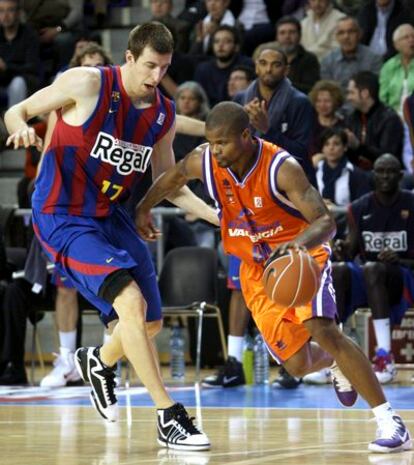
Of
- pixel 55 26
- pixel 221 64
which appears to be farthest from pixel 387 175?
pixel 55 26

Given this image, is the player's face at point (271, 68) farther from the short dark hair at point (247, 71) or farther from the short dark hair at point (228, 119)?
the short dark hair at point (228, 119)

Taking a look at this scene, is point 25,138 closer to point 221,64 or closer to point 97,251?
point 97,251

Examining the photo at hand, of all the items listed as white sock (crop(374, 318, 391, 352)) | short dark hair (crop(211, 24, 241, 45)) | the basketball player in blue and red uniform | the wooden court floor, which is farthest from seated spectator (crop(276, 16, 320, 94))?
the basketball player in blue and red uniform

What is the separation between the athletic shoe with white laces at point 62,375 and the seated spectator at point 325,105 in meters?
3.23

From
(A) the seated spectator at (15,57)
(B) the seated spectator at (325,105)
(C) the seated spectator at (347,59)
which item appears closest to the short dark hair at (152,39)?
(B) the seated spectator at (325,105)

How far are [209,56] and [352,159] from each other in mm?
2747

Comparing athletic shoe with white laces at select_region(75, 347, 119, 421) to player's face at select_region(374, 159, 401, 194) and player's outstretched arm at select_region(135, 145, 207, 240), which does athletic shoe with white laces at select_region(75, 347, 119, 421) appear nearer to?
player's outstretched arm at select_region(135, 145, 207, 240)

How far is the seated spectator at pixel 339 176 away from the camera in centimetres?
1105

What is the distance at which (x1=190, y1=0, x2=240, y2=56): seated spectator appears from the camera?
13.6 meters

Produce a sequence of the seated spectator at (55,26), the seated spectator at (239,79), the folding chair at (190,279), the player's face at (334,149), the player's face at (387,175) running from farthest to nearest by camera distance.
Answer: the seated spectator at (55,26) → the seated spectator at (239,79) → the player's face at (334,149) → the folding chair at (190,279) → the player's face at (387,175)

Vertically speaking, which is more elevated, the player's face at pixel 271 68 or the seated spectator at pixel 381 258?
the player's face at pixel 271 68

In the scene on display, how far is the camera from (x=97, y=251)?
19.9ft

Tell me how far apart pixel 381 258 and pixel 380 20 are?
4219 millimetres

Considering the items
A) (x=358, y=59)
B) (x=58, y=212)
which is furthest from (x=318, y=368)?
(x=358, y=59)
